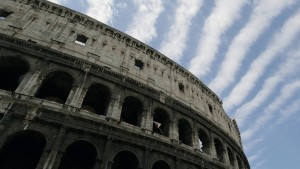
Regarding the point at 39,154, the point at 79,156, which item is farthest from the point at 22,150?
the point at 79,156

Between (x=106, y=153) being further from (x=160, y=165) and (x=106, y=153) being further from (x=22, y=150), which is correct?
(x=22, y=150)

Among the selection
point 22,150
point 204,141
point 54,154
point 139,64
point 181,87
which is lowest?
point 54,154

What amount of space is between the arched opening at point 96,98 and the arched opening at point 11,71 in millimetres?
3937

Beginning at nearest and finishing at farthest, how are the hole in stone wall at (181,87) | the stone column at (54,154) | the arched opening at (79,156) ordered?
the stone column at (54,154) → the arched opening at (79,156) → the hole in stone wall at (181,87)

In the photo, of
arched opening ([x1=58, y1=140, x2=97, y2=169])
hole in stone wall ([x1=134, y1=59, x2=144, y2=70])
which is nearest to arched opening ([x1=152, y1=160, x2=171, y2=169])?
arched opening ([x1=58, y1=140, x2=97, y2=169])

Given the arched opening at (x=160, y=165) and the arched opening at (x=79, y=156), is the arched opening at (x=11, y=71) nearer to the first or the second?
the arched opening at (x=79, y=156)

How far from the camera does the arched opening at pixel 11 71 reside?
14.1 meters

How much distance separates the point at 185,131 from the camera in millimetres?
17844

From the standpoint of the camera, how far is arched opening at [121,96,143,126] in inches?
634

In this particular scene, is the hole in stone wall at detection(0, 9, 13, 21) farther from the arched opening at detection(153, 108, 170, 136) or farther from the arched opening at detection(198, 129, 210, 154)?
the arched opening at detection(198, 129, 210, 154)

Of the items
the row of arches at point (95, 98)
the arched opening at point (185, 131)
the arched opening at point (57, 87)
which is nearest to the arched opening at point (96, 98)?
the row of arches at point (95, 98)

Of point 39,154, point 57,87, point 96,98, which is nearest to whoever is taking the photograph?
point 39,154

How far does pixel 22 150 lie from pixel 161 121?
9200 mm

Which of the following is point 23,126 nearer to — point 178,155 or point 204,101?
point 178,155
